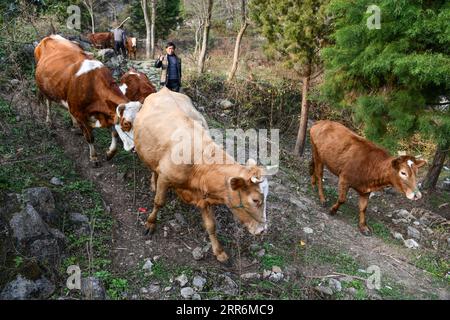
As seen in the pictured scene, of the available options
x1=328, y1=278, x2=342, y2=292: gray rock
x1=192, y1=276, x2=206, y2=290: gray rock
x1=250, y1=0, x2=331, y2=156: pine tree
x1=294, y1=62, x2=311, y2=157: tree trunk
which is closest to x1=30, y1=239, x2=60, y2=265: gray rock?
x1=192, y1=276, x2=206, y2=290: gray rock

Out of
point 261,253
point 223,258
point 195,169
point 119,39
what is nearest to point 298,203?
point 261,253

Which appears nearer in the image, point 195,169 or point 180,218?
point 195,169

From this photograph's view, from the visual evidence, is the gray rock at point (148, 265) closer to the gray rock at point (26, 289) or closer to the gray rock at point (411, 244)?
the gray rock at point (26, 289)

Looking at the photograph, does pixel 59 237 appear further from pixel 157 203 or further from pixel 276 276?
pixel 276 276

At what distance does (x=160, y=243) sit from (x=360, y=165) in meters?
4.15

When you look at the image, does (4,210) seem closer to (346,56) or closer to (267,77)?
(346,56)

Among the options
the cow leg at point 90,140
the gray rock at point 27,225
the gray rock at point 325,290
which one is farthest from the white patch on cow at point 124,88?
the gray rock at point 325,290

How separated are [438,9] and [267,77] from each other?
7501mm

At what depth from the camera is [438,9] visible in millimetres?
7188

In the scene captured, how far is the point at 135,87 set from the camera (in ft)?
27.4

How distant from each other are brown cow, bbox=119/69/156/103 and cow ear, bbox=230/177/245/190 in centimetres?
399

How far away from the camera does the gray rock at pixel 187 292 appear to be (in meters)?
5.20

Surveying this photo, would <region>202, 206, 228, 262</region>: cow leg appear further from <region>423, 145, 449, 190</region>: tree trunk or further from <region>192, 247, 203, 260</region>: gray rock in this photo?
<region>423, 145, 449, 190</region>: tree trunk
